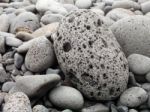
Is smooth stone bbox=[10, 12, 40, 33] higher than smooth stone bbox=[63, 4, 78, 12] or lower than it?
higher

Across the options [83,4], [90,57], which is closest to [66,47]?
[90,57]

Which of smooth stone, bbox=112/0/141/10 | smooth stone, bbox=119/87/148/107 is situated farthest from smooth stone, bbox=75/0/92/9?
smooth stone, bbox=119/87/148/107

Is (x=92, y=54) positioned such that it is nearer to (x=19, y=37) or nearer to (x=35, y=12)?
(x=19, y=37)

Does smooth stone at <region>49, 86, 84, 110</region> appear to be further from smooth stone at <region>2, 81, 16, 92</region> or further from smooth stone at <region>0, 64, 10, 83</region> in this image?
smooth stone at <region>0, 64, 10, 83</region>

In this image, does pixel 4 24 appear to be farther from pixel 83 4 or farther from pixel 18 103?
pixel 18 103

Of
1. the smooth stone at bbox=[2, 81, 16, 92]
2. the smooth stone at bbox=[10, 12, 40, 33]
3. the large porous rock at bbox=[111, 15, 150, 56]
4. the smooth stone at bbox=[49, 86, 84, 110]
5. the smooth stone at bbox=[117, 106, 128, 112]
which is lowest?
the smooth stone at bbox=[117, 106, 128, 112]

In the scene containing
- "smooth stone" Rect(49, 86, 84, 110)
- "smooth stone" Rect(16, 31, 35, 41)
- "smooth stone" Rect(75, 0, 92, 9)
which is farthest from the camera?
"smooth stone" Rect(75, 0, 92, 9)

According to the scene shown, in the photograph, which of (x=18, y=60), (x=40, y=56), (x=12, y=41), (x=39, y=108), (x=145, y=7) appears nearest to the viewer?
(x=39, y=108)
